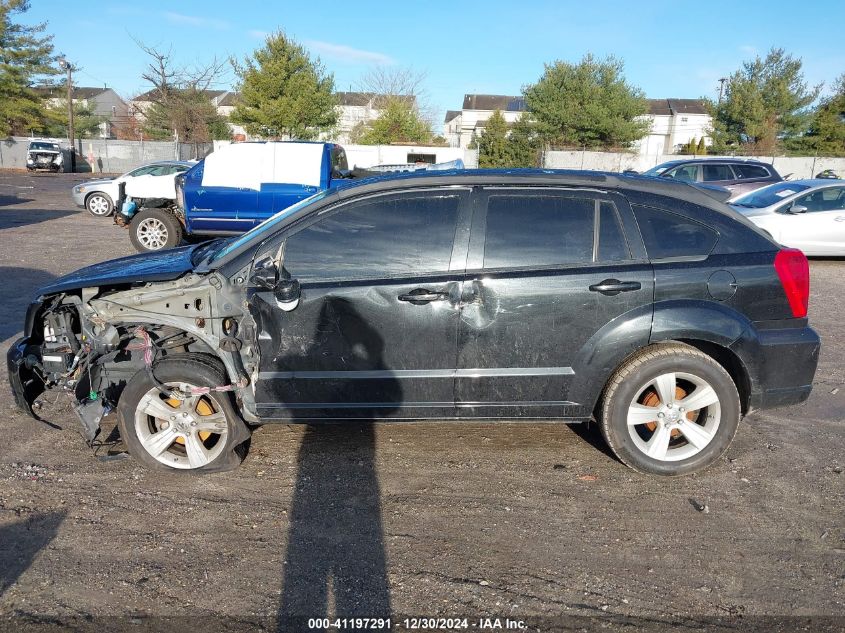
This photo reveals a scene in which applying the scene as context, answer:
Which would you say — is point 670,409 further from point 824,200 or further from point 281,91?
point 281,91

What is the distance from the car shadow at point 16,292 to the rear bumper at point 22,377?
273cm

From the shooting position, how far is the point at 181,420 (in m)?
3.86

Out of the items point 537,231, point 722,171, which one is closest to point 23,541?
point 537,231

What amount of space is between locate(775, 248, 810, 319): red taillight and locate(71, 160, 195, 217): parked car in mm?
12623

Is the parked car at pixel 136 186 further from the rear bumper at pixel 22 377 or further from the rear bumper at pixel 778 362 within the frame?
the rear bumper at pixel 778 362

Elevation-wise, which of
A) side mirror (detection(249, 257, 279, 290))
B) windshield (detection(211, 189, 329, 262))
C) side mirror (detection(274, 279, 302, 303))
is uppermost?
windshield (detection(211, 189, 329, 262))

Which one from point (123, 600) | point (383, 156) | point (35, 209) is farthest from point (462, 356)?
point (383, 156)

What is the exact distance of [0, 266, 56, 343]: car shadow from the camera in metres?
6.89

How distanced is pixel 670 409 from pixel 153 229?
1041 cm

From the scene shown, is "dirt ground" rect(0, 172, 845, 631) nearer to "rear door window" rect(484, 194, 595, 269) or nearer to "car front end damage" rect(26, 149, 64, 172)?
"rear door window" rect(484, 194, 595, 269)

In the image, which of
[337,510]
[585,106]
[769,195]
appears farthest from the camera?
[585,106]

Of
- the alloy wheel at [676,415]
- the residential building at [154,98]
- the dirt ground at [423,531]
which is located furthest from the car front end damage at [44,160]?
the alloy wheel at [676,415]

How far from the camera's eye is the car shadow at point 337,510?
2.86 meters

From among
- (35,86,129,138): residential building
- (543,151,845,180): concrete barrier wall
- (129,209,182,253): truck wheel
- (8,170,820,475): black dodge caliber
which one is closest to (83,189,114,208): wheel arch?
(129,209,182,253): truck wheel
